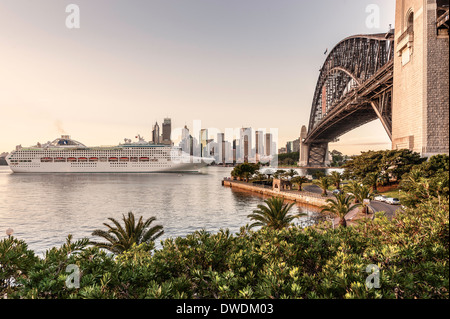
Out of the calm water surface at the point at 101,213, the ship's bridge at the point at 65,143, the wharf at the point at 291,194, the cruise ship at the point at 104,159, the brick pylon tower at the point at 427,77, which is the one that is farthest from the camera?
the ship's bridge at the point at 65,143

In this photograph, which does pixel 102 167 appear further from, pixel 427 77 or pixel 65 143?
pixel 427 77

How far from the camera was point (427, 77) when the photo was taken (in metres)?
38.5

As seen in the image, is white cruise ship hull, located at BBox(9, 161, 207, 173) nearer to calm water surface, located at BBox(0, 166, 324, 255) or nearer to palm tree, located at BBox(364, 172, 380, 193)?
calm water surface, located at BBox(0, 166, 324, 255)

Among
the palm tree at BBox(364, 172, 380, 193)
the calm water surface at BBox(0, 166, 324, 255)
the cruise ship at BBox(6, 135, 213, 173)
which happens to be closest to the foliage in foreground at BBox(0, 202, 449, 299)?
the calm water surface at BBox(0, 166, 324, 255)

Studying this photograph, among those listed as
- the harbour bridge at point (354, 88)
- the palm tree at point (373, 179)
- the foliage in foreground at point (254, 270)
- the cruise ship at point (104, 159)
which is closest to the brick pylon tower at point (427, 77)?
the palm tree at point (373, 179)

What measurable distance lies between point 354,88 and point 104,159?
12055 cm

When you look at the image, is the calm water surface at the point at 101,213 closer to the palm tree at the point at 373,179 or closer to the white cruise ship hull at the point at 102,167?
the palm tree at the point at 373,179

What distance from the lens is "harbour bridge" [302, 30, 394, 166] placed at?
189 ft

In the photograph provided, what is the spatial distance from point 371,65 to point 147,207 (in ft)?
241

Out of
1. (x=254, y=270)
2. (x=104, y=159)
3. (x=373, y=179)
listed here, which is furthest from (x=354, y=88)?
(x=104, y=159)

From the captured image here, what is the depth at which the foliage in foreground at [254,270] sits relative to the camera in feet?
16.2

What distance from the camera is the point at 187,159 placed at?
142 metres

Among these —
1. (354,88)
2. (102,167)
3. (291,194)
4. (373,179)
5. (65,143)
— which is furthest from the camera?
(65,143)

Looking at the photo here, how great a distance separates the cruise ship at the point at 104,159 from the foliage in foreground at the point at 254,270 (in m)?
134
